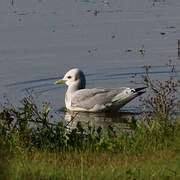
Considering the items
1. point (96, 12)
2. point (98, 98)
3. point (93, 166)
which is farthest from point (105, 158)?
point (96, 12)

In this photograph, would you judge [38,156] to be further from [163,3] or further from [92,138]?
[163,3]

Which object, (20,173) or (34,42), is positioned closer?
(20,173)

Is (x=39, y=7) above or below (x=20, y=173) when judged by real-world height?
above

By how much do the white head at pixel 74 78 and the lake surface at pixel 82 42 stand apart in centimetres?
42

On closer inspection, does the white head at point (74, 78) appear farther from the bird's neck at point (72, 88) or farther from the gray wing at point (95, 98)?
the gray wing at point (95, 98)

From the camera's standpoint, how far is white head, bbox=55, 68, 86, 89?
12.0 m

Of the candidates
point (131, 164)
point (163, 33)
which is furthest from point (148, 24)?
point (131, 164)

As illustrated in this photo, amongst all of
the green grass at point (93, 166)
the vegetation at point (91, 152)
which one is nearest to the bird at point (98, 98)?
the vegetation at point (91, 152)

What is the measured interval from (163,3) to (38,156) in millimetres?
13288

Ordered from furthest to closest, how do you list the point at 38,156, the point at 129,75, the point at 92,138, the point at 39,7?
Answer: the point at 39,7
the point at 129,75
the point at 92,138
the point at 38,156

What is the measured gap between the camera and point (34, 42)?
14984 millimetres

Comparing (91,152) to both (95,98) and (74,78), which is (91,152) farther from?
(74,78)

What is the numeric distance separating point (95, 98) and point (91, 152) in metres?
4.17

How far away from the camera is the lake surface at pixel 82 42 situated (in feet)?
42.0
